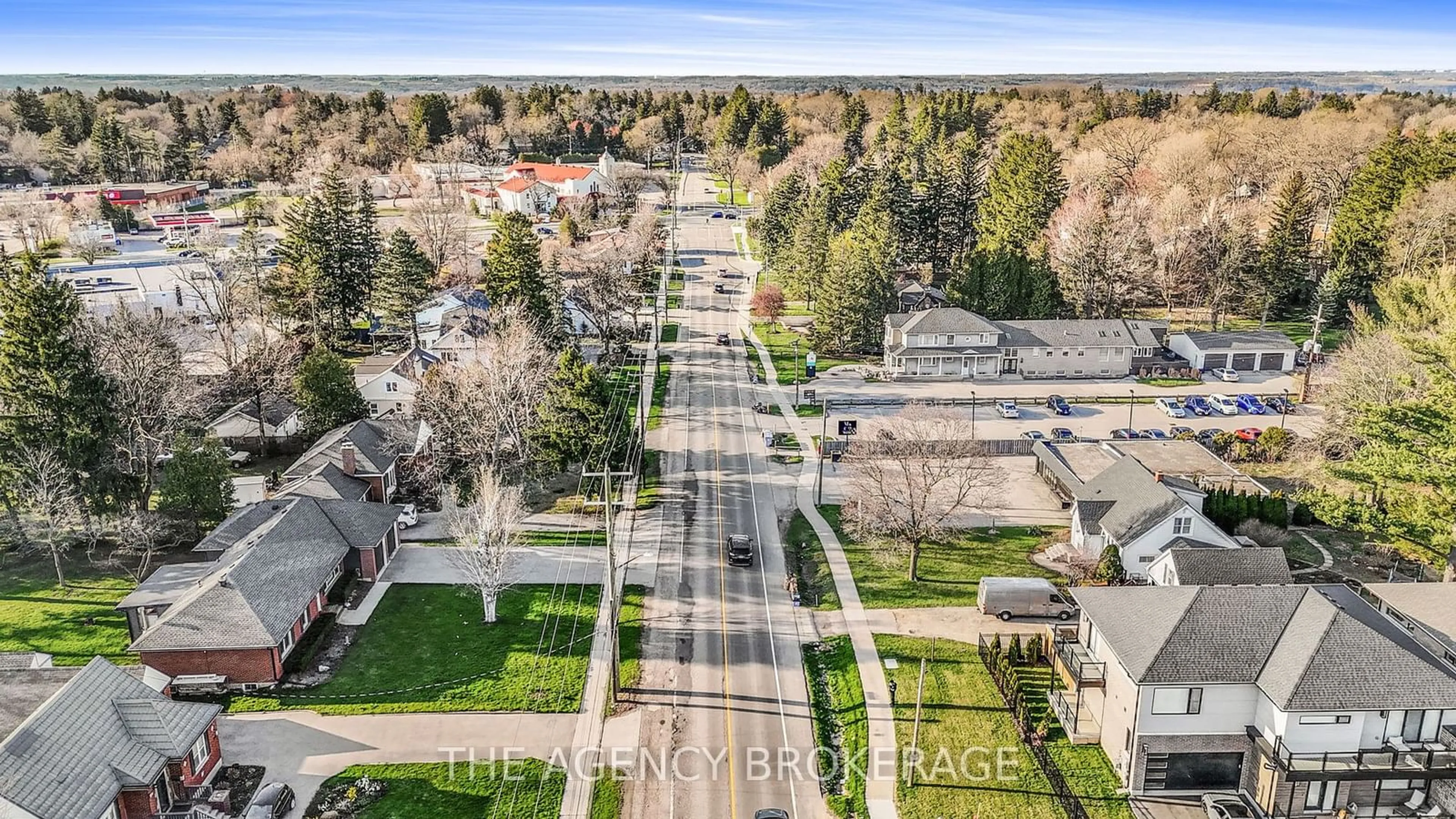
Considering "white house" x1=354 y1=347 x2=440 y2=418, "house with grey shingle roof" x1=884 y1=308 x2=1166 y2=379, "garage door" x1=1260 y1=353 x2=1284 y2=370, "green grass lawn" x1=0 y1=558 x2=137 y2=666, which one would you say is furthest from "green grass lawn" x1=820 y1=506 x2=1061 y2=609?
"garage door" x1=1260 y1=353 x2=1284 y2=370

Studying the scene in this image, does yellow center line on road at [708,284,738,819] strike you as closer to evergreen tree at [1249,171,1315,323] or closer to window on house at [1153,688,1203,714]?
window on house at [1153,688,1203,714]

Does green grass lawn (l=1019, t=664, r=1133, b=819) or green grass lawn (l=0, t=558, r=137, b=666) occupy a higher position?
green grass lawn (l=0, t=558, r=137, b=666)

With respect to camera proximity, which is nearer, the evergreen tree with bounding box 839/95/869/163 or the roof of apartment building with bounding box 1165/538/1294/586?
the roof of apartment building with bounding box 1165/538/1294/586

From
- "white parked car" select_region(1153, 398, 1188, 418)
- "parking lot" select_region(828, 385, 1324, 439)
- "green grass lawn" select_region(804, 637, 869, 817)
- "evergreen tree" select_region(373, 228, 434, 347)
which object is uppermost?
"evergreen tree" select_region(373, 228, 434, 347)

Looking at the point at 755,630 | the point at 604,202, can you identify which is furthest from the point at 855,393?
the point at 604,202

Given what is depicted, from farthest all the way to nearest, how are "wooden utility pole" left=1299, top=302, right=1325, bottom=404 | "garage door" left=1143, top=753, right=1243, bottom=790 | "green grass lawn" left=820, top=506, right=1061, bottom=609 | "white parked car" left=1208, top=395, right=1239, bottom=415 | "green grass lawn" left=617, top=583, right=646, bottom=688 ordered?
"wooden utility pole" left=1299, top=302, right=1325, bottom=404 < "white parked car" left=1208, top=395, right=1239, bottom=415 < "green grass lawn" left=820, top=506, right=1061, bottom=609 < "green grass lawn" left=617, top=583, right=646, bottom=688 < "garage door" left=1143, top=753, right=1243, bottom=790

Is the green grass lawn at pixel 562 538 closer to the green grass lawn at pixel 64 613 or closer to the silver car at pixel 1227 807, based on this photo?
the green grass lawn at pixel 64 613

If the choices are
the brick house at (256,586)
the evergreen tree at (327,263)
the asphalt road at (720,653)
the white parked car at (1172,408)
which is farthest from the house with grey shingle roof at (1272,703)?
the evergreen tree at (327,263)
